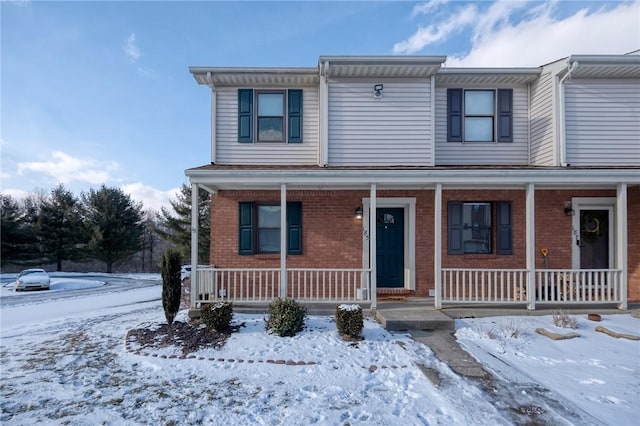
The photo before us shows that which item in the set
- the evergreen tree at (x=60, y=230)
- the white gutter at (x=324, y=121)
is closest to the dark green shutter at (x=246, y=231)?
the white gutter at (x=324, y=121)

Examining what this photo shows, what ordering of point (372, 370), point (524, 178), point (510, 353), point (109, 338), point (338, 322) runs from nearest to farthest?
point (372, 370), point (510, 353), point (338, 322), point (109, 338), point (524, 178)

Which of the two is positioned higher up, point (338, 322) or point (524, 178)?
point (524, 178)

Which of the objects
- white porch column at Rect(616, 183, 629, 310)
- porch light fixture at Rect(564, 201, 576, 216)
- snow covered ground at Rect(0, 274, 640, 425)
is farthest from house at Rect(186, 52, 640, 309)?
snow covered ground at Rect(0, 274, 640, 425)

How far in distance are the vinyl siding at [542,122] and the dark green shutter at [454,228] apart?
2.47m

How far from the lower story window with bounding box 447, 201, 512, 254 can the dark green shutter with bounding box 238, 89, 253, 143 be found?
552cm

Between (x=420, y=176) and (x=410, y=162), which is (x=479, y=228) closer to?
(x=410, y=162)

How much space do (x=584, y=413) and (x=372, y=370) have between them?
7.32 ft

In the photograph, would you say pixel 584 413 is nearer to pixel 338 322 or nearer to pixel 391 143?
pixel 338 322

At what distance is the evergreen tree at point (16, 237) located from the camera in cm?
2281

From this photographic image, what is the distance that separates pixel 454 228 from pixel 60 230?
94.7 ft

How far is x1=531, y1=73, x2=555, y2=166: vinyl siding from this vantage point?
7676 mm

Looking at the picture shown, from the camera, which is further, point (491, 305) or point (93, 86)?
point (93, 86)

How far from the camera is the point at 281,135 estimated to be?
812 cm

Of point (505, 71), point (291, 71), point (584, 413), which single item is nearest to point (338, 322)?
point (584, 413)
